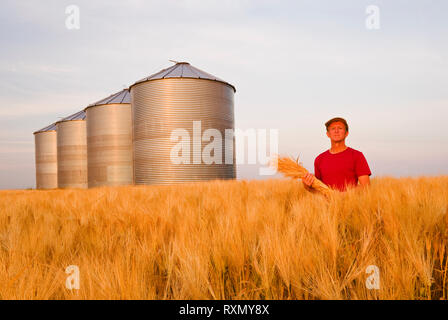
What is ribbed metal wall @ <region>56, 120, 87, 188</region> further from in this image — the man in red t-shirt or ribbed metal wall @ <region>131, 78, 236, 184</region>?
the man in red t-shirt

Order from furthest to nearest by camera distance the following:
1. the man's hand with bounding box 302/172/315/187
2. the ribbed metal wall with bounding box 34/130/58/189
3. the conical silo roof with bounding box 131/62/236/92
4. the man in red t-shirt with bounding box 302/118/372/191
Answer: the ribbed metal wall with bounding box 34/130/58/189, the conical silo roof with bounding box 131/62/236/92, the man in red t-shirt with bounding box 302/118/372/191, the man's hand with bounding box 302/172/315/187

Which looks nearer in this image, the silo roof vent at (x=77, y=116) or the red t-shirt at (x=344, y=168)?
the red t-shirt at (x=344, y=168)

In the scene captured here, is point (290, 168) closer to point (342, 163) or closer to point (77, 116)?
point (342, 163)

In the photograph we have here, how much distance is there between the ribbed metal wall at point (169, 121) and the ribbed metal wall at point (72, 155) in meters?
10.2

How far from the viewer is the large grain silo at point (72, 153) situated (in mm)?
23125

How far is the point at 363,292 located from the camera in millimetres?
1032

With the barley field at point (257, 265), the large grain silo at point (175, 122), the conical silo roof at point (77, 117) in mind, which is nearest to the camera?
the barley field at point (257, 265)

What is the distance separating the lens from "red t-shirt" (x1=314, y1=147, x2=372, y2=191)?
3.32 m

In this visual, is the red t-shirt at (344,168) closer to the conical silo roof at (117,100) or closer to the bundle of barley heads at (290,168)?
the bundle of barley heads at (290,168)

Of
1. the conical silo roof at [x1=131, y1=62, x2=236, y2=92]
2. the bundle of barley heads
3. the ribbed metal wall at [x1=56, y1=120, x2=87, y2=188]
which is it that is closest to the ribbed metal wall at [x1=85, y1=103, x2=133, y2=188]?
the conical silo roof at [x1=131, y1=62, x2=236, y2=92]

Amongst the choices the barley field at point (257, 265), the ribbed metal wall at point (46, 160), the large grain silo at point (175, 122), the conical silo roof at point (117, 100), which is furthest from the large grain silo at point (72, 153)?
the barley field at point (257, 265)

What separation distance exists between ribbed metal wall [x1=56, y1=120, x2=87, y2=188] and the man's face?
79.1ft
